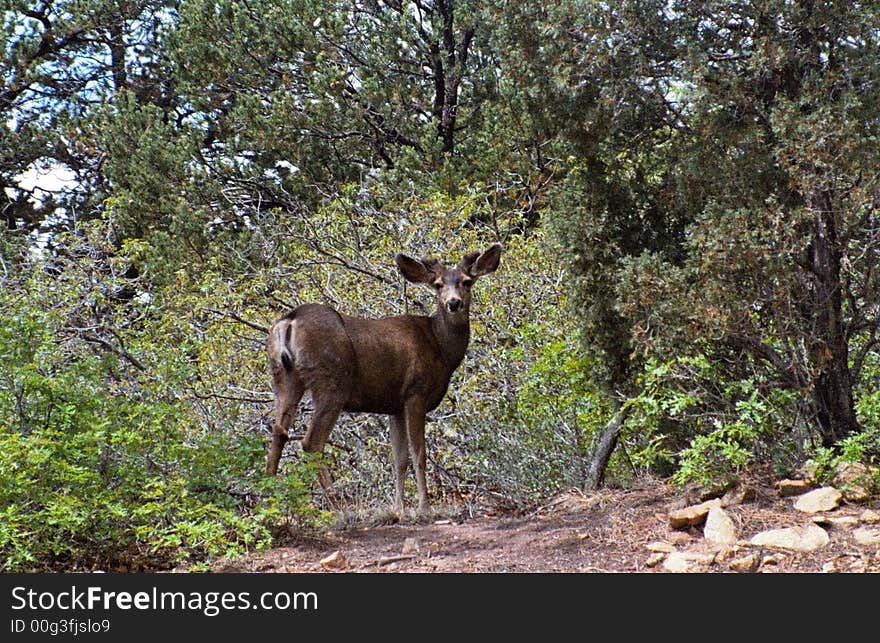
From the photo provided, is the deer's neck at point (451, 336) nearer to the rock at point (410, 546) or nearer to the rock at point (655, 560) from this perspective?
the rock at point (410, 546)

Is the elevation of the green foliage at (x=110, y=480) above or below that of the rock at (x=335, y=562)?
above

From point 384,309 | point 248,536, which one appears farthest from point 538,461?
point 248,536

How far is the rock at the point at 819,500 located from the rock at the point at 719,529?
56 cm

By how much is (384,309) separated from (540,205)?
16.5 feet

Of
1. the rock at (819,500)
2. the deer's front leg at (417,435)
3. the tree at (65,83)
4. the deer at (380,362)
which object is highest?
the tree at (65,83)

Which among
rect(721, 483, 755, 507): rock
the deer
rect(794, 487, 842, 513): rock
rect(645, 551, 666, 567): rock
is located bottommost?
rect(645, 551, 666, 567): rock

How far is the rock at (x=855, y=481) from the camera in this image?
6.78 meters

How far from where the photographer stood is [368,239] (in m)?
12.7

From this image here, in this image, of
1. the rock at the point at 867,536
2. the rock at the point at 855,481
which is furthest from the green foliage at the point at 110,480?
the rock at the point at 855,481

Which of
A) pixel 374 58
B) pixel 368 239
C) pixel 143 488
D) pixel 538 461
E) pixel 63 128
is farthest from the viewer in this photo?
pixel 63 128

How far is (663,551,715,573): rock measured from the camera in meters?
6.05

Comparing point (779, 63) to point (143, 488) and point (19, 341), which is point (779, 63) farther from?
point (19, 341)

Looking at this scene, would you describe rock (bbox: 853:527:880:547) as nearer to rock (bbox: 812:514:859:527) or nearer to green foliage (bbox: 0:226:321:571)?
rock (bbox: 812:514:859:527)

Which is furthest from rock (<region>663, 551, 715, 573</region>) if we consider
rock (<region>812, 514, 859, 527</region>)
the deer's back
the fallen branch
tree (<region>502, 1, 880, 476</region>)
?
the deer's back
